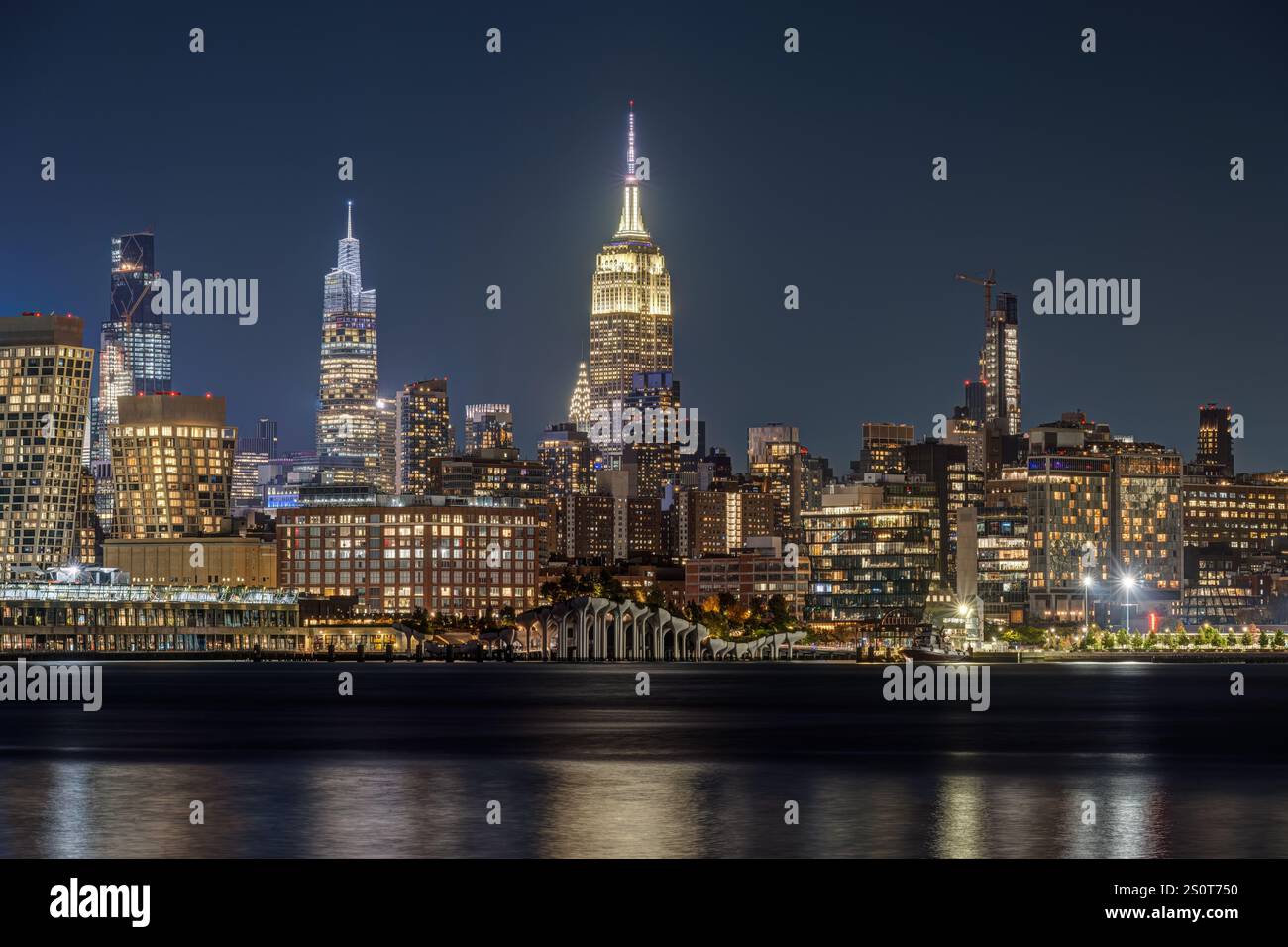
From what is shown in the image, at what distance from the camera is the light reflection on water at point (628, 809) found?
188 feet

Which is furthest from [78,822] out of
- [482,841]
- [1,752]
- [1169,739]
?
[1169,739]

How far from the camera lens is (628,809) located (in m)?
66.9

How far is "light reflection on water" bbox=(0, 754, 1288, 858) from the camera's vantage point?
57.3 m
